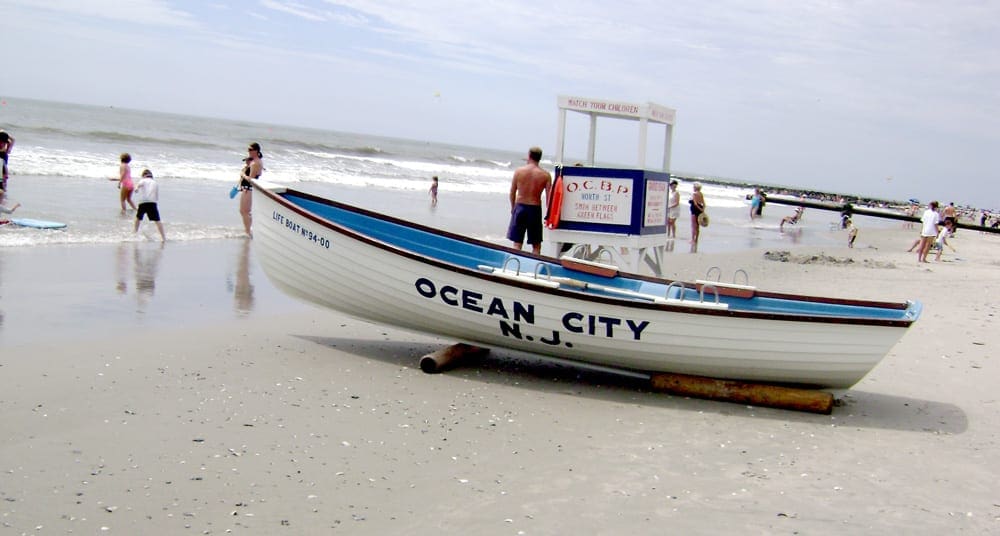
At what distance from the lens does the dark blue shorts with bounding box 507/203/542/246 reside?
10.2 metres

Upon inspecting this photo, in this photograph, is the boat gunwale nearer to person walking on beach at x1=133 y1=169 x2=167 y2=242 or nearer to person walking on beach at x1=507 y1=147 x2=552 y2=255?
person walking on beach at x1=507 y1=147 x2=552 y2=255

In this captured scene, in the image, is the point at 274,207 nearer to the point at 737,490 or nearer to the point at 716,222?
the point at 737,490

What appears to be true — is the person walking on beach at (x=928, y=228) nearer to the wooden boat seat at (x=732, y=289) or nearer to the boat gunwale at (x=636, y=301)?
the boat gunwale at (x=636, y=301)

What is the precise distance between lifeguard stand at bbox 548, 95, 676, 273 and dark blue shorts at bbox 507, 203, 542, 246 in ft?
1.18

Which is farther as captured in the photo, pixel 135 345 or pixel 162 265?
pixel 162 265

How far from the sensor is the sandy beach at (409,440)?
4.62 meters

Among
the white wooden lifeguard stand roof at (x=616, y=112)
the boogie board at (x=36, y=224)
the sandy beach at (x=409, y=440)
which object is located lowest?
the sandy beach at (x=409, y=440)

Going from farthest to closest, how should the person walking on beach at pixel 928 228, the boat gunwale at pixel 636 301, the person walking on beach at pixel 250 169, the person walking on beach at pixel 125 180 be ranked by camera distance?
the person walking on beach at pixel 928 228, the person walking on beach at pixel 125 180, the person walking on beach at pixel 250 169, the boat gunwale at pixel 636 301

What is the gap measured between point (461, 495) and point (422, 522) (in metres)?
0.43

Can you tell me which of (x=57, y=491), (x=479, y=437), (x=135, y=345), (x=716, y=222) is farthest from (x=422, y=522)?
(x=716, y=222)

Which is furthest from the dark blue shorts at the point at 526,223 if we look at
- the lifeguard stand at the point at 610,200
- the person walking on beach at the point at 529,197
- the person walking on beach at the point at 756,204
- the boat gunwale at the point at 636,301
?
the person walking on beach at the point at 756,204

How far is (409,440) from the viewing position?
18.8 ft

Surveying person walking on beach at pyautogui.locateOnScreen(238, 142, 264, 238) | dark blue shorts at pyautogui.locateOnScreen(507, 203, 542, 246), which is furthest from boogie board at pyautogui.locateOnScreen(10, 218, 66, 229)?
dark blue shorts at pyautogui.locateOnScreen(507, 203, 542, 246)

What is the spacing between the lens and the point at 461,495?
16.1 ft
